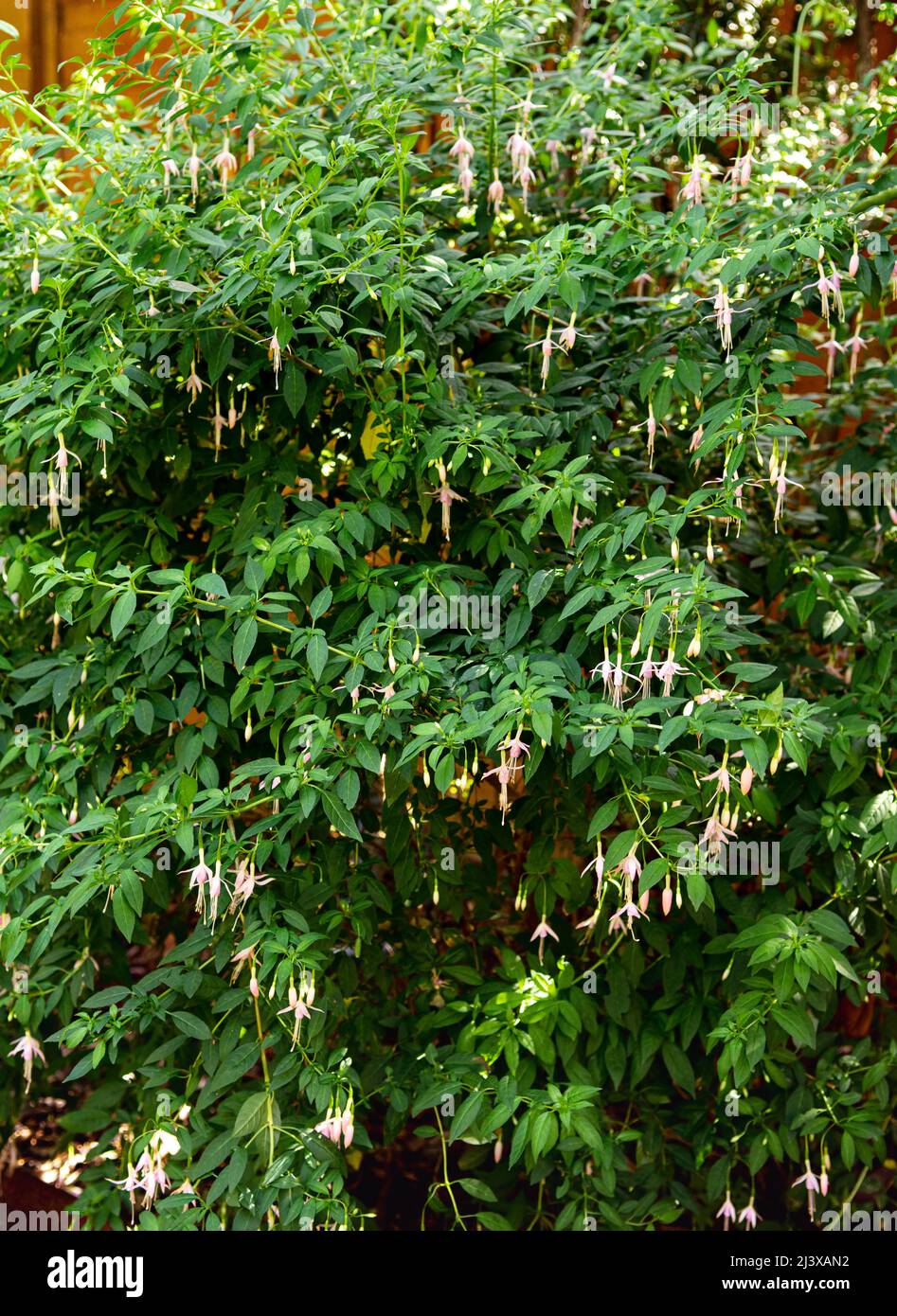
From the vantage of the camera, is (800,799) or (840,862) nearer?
(840,862)

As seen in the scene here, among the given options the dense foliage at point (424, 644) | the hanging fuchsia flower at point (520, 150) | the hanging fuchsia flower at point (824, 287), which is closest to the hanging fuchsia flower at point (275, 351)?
the dense foliage at point (424, 644)

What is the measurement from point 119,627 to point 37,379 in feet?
1.81

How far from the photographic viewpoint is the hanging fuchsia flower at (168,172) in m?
2.15

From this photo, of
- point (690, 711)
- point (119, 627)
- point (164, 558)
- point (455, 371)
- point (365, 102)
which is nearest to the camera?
point (690, 711)

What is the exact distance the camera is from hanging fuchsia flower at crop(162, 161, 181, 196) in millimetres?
2154

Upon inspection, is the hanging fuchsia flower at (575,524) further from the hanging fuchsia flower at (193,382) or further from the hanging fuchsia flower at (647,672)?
the hanging fuchsia flower at (193,382)

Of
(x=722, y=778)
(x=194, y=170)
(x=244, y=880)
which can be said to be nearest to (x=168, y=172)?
(x=194, y=170)

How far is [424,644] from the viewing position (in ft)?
6.79

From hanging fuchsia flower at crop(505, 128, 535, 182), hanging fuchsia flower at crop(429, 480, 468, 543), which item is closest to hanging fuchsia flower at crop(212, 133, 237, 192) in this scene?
hanging fuchsia flower at crop(505, 128, 535, 182)

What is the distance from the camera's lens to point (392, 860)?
2.18 metres

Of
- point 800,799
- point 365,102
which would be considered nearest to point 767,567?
point 800,799

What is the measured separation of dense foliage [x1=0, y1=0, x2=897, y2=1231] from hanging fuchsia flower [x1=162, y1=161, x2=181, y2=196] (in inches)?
1.8

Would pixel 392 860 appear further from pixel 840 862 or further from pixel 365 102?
pixel 365 102

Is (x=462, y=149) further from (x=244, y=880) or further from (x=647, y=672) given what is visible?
(x=244, y=880)
